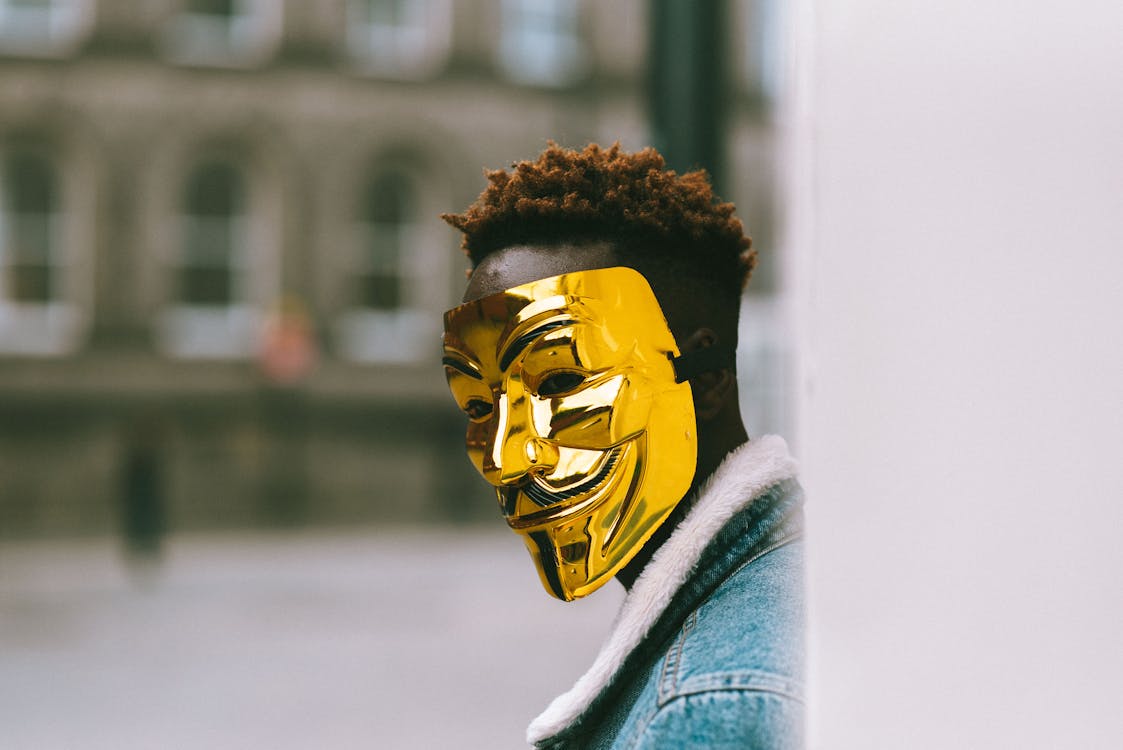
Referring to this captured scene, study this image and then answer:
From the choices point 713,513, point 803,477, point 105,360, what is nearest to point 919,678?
point 803,477

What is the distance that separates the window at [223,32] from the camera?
58.0 feet

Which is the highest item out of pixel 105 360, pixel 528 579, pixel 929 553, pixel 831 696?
pixel 929 553

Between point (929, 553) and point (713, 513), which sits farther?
point (713, 513)

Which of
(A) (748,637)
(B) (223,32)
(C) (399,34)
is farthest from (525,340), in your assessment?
(C) (399,34)

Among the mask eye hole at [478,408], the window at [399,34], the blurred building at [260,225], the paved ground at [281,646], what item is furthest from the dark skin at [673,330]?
the window at [399,34]

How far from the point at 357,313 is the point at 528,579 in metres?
6.12

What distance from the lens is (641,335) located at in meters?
1.17

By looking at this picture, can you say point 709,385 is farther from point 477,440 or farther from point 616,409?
point 477,440

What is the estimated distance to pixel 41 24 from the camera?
1705cm

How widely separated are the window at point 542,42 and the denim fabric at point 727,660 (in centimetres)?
1850

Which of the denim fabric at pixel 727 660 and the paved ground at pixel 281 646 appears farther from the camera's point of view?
the paved ground at pixel 281 646

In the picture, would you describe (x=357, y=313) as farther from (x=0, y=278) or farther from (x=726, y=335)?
(x=726, y=335)

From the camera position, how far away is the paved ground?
7.49 metres

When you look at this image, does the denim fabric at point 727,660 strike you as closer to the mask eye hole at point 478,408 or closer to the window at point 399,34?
the mask eye hole at point 478,408
